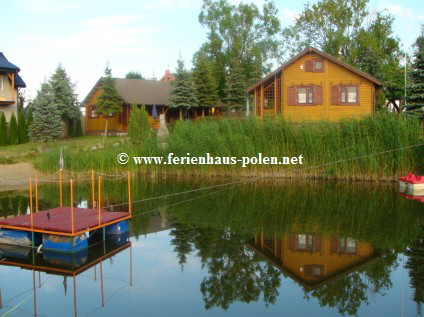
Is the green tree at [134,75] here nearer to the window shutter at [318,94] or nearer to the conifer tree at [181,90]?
the conifer tree at [181,90]

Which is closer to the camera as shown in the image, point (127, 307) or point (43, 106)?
point (127, 307)

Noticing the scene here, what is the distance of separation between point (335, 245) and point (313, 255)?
2.72ft

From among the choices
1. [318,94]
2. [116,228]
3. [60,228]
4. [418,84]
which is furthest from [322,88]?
[60,228]

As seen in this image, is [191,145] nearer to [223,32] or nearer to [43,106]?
[43,106]

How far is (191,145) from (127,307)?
13.7 metres

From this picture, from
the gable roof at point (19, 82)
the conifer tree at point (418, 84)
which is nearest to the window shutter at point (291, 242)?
the conifer tree at point (418, 84)

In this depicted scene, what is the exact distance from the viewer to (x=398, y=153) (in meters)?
17.0

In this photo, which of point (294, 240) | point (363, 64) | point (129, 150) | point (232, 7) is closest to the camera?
point (294, 240)

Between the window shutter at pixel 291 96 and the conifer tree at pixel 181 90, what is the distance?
8.59 metres

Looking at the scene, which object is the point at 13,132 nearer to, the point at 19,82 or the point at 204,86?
the point at 19,82

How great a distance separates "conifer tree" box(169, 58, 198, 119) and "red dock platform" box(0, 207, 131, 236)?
23.9m

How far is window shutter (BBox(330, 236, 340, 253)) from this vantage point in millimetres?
8656

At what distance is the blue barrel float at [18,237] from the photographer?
898cm

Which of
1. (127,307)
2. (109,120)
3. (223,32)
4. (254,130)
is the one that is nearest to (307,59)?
(254,130)
